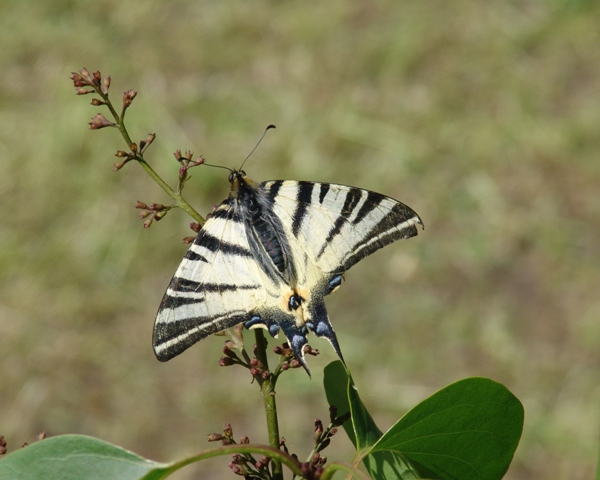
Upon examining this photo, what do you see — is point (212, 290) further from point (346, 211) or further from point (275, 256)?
point (346, 211)

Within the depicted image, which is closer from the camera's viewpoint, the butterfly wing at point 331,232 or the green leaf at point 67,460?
the green leaf at point 67,460

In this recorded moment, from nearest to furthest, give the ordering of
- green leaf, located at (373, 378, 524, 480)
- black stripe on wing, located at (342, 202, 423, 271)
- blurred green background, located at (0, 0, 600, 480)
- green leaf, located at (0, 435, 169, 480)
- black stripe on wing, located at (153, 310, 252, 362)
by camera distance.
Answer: green leaf, located at (0, 435, 169, 480) → green leaf, located at (373, 378, 524, 480) → black stripe on wing, located at (153, 310, 252, 362) → black stripe on wing, located at (342, 202, 423, 271) → blurred green background, located at (0, 0, 600, 480)

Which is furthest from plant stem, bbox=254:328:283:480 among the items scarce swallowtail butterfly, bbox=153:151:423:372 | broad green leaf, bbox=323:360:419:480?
scarce swallowtail butterfly, bbox=153:151:423:372

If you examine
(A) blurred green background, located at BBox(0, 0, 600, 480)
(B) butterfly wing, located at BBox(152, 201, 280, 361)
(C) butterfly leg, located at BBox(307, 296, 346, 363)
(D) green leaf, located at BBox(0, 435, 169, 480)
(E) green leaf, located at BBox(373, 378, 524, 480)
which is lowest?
(E) green leaf, located at BBox(373, 378, 524, 480)

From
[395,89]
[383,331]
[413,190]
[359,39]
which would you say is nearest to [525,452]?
[383,331]

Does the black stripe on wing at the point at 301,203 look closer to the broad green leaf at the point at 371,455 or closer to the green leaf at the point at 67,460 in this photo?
the broad green leaf at the point at 371,455

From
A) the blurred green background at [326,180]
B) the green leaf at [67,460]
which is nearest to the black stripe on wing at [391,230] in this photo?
the green leaf at [67,460]

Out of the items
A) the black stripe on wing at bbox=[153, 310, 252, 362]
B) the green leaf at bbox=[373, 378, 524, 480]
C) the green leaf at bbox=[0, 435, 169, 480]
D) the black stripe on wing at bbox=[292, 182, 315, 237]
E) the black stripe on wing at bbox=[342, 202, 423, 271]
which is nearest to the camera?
the green leaf at bbox=[0, 435, 169, 480]

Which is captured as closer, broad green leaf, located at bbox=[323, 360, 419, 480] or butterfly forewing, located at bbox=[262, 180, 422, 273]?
broad green leaf, located at bbox=[323, 360, 419, 480]

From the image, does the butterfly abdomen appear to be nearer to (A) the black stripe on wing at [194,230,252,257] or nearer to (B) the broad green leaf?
(A) the black stripe on wing at [194,230,252,257]
